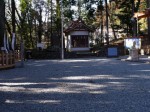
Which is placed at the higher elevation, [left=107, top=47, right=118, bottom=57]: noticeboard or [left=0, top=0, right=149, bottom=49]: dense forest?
[left=0, top=0, right=149, bottom=49]: dense forest

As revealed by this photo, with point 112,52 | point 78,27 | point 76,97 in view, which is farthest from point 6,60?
point 78,27

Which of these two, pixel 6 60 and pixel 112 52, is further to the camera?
pixel 112 52

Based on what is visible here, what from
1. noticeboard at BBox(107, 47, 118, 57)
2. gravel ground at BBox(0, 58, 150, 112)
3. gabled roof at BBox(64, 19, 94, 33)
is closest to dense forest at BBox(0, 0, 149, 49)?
gabled roof at BBox(64, 19, 94, 33)

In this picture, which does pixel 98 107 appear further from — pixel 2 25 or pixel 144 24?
pixel 144 24

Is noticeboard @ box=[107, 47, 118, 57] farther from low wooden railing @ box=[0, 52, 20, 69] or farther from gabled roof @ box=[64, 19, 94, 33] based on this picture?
low wooden railing @ box=[0, 52, 20, 69]

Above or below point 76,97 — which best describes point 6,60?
above

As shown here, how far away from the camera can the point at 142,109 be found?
22.1ft

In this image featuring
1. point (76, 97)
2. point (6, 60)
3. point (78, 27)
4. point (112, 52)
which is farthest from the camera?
point (78, 27)

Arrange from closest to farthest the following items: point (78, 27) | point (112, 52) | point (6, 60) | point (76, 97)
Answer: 1. point (76, 97)
2. point (6, 60)
3. point (112, 52)
4. point (78, 27)

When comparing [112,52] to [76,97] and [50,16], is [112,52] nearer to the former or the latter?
[50,16]

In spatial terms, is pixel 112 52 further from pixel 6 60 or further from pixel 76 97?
pixel 76 97

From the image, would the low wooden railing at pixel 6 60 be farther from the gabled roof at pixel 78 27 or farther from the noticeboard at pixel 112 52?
the gabled roof at pixel 78 27

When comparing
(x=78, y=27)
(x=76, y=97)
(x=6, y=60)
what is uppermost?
(x=78, y=27)

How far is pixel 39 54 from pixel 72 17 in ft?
42.6
